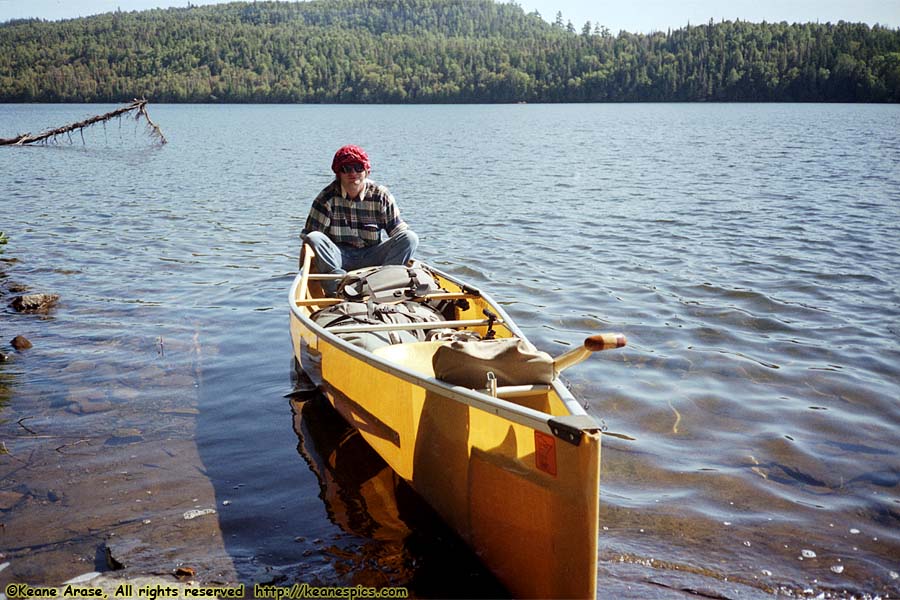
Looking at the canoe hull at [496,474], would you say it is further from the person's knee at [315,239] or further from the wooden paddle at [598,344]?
the person's knee at [315,239]

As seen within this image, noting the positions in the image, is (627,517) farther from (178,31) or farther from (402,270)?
(178,31)

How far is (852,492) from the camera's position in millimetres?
5301

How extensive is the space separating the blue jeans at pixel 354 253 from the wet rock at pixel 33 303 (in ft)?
14.3

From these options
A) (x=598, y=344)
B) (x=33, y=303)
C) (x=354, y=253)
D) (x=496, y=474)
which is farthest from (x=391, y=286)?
(x=33, y=303)

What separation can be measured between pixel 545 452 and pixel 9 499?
3.74 m

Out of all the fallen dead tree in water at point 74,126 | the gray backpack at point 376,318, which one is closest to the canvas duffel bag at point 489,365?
the gray backpack at point 376,318

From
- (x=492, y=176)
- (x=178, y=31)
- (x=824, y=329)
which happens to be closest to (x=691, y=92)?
(x=178, y=31)

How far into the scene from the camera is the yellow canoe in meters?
3.58

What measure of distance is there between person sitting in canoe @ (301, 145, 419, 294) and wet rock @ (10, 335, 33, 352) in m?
3.31

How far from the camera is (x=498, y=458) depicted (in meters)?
3.99

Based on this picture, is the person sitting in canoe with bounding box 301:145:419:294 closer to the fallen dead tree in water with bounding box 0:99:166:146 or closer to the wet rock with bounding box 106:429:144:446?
the wet rock with bounding box 106:429:144:446

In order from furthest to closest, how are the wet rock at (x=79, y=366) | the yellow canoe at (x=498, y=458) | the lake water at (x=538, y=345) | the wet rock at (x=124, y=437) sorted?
the wet rock at (x=79, y=366), the wet rock at (x=124, y=437), the lake water at (x=538, y=345), the yellow canoe at (x=498, y=458)

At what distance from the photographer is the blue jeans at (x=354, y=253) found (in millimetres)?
7848

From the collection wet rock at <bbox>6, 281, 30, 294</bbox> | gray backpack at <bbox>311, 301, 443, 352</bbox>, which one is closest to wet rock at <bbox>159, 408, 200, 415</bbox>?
gray backpack at <bbox>311, 301, 443, 352</bbox>
